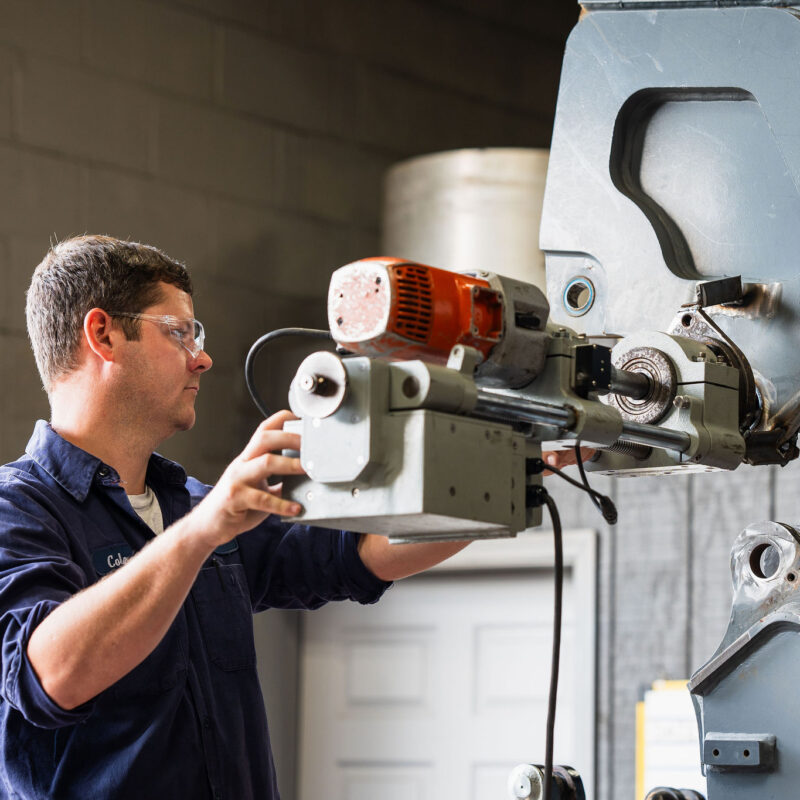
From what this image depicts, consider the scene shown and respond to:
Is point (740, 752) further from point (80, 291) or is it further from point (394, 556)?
point (80, 291)

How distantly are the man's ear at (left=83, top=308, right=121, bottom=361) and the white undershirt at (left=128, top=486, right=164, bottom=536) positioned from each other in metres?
0.22

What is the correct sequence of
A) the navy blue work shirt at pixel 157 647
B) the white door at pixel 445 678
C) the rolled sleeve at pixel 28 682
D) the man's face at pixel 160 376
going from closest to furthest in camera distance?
1. the rolled sleeve at pixel 28 682
2. the navy blue work shirt at pixel 157 647
3. the man's face at pixel 160 376
4. the white door at pixel 445 678

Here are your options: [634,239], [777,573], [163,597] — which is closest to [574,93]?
[634,239]

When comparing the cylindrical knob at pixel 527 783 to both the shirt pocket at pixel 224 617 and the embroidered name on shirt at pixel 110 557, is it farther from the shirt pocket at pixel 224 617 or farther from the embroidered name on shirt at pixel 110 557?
the embroidered name on shirt at pixel 110 557

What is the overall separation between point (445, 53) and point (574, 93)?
2985mm

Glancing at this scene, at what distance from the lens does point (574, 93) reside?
197cm

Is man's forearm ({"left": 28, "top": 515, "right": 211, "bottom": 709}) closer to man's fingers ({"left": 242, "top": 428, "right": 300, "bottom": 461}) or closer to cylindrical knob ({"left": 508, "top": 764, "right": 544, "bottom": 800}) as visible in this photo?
man's fingers ({"left": 242, "top": 428, "right": 300, "bottom": 461})

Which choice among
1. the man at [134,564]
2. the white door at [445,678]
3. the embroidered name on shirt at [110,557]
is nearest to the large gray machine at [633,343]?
the man at [134,564]

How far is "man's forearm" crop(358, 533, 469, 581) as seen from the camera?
200 cm

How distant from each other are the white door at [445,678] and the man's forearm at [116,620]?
7.69ft

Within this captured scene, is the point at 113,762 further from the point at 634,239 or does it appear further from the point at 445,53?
the point at 445,53

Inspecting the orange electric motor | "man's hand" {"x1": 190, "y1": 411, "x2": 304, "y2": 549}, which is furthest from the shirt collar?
the orange electric motor

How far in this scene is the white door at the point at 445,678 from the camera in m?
3.98

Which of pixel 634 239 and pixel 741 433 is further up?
pixel 634 239
